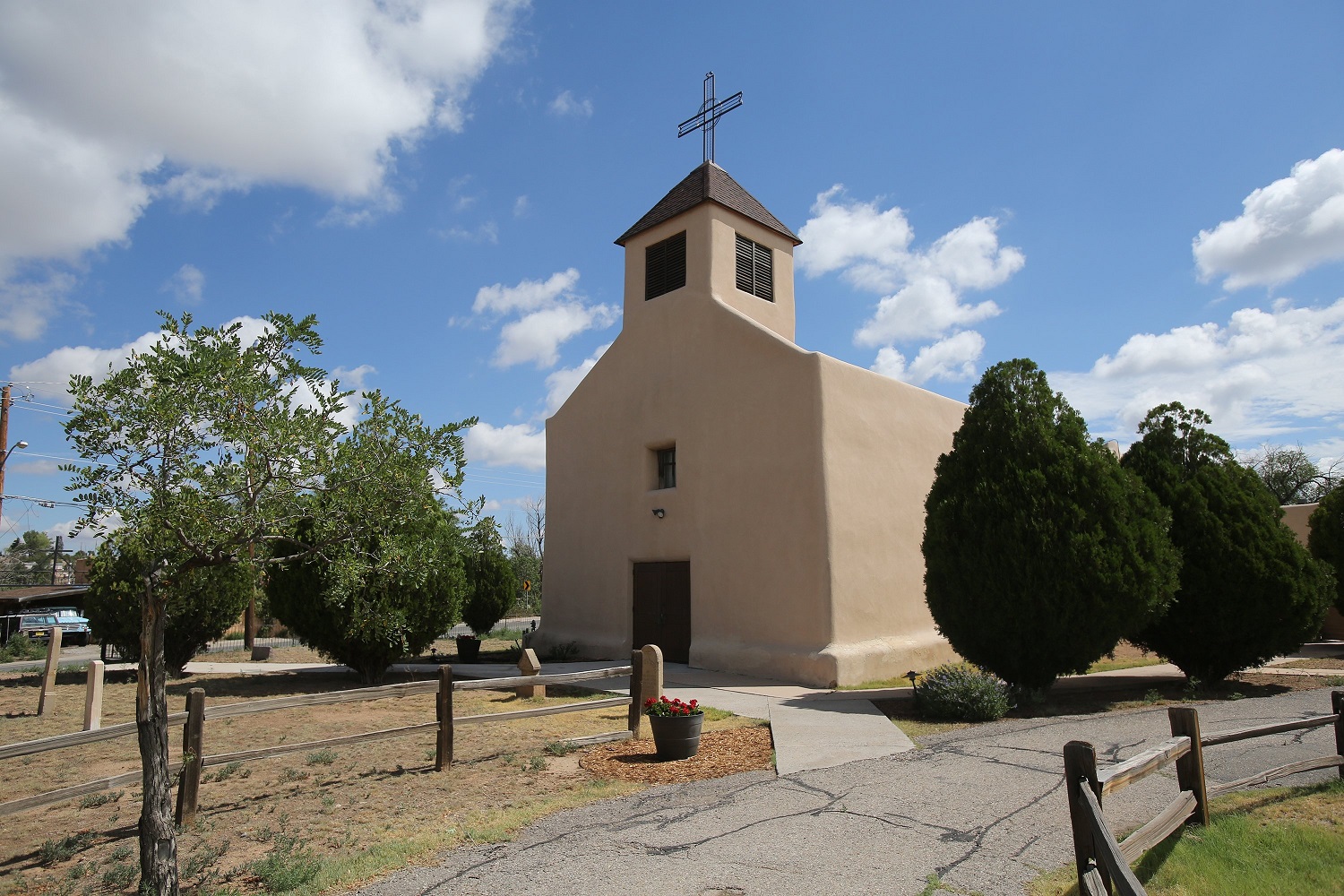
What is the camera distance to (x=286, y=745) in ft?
26.9

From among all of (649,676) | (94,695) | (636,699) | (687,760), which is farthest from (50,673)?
(687,760)

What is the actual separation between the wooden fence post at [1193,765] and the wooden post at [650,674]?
532 cm

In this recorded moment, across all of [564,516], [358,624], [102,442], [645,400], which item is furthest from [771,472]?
[102,442]

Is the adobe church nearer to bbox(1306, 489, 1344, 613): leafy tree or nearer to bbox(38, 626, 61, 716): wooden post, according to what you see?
bbox(38, 626, 61, 716): wooden post

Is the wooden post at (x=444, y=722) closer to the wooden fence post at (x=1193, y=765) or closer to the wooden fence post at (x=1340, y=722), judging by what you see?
the wooden fence post at (x=1193, y=765)

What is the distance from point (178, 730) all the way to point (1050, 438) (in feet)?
40.8

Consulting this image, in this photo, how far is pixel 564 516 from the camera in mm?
19078

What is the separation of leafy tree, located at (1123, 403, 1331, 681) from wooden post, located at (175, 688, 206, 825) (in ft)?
41.2

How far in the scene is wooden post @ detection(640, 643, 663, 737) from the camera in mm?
9641

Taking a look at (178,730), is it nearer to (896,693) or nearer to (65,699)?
(65,699)

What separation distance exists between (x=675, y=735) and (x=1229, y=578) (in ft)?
30.1

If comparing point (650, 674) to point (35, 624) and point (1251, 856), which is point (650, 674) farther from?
point (35, 624)

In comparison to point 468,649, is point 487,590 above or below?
above

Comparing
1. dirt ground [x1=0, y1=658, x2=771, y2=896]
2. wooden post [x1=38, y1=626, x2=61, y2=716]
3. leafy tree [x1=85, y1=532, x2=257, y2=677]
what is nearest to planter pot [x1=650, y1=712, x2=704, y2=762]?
dirt ground [x1=0, y1=658, x2=771, y2=896]
